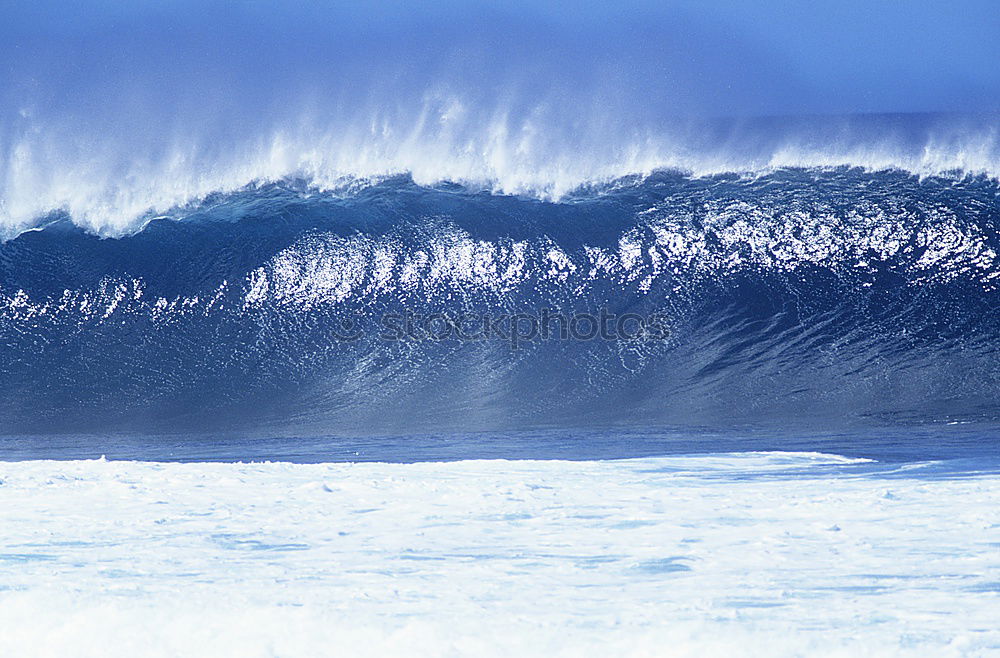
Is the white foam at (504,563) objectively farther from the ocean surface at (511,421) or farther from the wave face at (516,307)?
the wave face at (516,307)

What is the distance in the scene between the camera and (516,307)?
753cm

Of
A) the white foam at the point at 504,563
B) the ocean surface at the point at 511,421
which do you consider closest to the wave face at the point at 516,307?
the ocean surface at the point at 511,421

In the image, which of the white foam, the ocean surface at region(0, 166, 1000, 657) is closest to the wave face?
the ocean surface at region(0, 166, 1000, 657)

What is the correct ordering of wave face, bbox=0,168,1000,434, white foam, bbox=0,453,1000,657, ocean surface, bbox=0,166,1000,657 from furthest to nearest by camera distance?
wave face, bbox=0,168,1000,434 < ocean surface, bbox=0,166,1000,657 < white foam, bbox=0,453,1000,657

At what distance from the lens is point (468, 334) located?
24.3 feet

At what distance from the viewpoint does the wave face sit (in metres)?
6.34

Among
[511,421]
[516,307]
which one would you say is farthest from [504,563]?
[516,307]

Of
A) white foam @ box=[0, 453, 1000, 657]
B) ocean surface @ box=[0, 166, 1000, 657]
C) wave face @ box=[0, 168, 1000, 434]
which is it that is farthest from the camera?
wave face @ box=[0, 168, 1000, 434]

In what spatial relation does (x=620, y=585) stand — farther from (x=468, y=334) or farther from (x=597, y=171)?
(x=597, y=171)

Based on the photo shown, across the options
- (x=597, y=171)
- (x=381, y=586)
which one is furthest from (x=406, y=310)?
(x=381, y=586)

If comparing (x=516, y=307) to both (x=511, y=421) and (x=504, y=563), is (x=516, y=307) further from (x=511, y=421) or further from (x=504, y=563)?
(x=504, y=563)

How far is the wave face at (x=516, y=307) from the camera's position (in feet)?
20.8

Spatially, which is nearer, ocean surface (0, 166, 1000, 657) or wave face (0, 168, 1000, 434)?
ocean surface (0, 166, 1000, 657)

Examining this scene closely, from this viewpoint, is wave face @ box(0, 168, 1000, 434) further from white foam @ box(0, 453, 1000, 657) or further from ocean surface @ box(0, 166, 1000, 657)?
white foam @ box(0, 453, 1000, 657)
